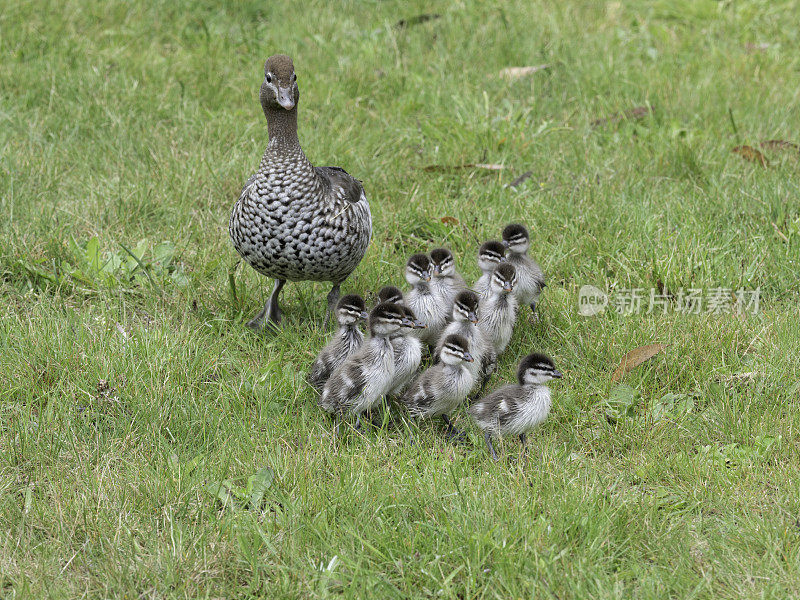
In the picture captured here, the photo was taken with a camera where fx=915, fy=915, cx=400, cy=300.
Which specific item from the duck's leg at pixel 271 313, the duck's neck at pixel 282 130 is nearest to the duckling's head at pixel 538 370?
the duck's leg at pixel 271 313

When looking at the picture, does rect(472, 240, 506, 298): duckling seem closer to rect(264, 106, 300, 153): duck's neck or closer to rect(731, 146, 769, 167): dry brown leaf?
rect(264, 106, 300, 153): duck's neck

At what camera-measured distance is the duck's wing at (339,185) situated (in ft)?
18.0

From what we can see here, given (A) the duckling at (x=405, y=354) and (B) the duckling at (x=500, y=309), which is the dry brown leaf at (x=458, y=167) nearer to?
(B) the duckling at (x=500, y=309)

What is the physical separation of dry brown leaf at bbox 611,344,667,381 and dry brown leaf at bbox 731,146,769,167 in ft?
8.96

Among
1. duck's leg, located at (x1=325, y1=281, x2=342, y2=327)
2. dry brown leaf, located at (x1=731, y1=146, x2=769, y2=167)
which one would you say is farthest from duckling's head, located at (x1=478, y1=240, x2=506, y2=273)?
dry brown leaf, located at (x1=731, y1=146, x2=769, y2=167)

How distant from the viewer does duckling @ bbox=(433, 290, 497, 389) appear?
4906mm

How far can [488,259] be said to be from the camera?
18.3 ft

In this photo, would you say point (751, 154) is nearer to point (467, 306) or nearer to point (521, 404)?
point (467, 306)

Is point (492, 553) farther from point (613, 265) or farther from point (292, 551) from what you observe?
point (613, 265)

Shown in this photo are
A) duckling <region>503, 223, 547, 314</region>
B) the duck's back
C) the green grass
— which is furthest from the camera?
duckling <region>503, 223, 547, 314</region>

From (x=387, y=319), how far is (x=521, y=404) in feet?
2.70

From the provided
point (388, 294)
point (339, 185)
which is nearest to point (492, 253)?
point (388, 294)

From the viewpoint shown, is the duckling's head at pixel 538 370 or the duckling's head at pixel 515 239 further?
the duckling's head at pixel 515 239

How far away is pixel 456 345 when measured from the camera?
4594 millimetres
